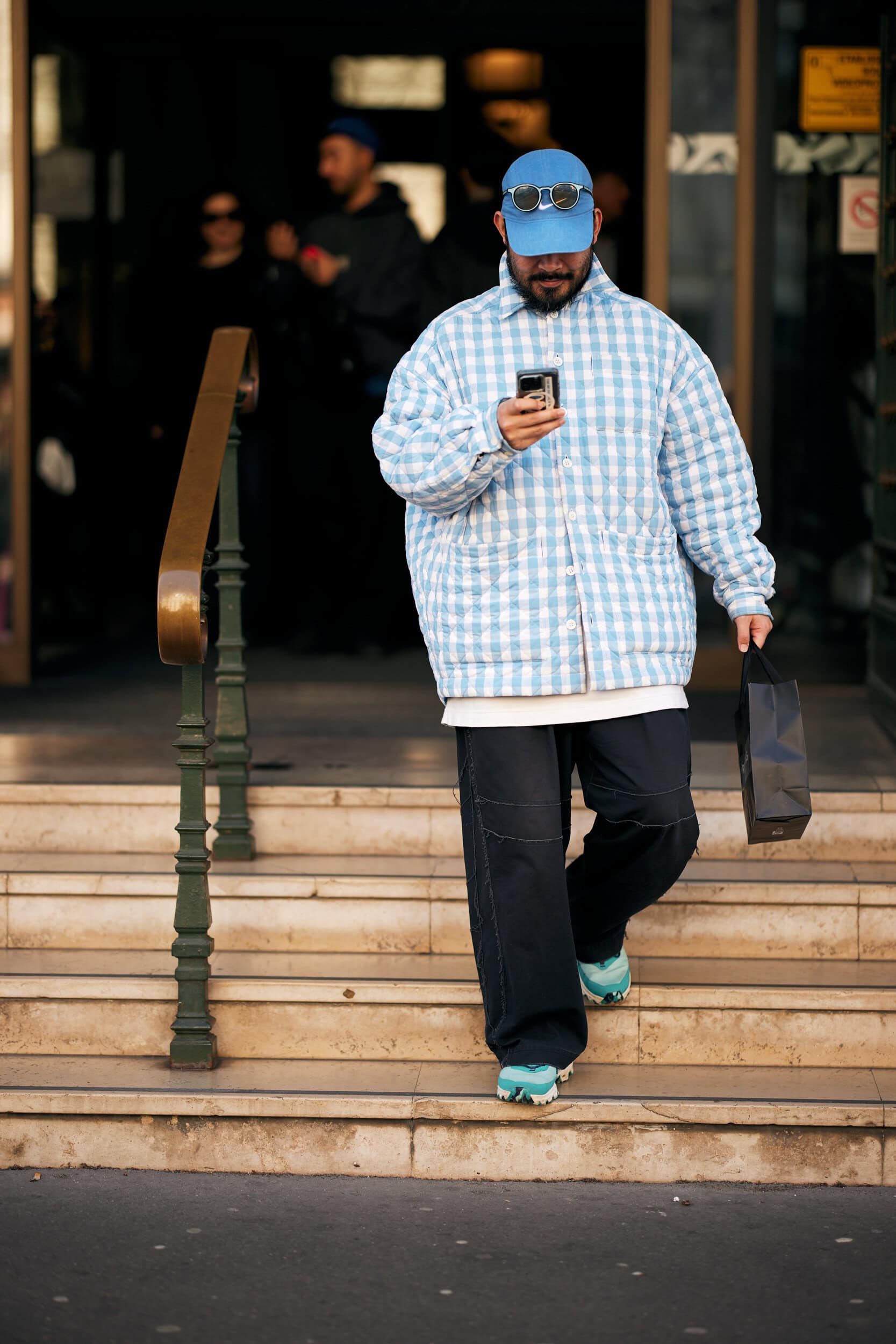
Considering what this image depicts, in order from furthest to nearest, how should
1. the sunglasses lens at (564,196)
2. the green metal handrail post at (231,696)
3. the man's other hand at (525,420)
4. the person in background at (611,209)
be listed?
the person in background at (611,209) < the green metal handrail post at (231,696) < the sunglasses lens at (564,196) < the man's other hand at (525,420)

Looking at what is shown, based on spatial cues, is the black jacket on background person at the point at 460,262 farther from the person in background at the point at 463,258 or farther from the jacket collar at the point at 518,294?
the jacket collar at the point at 518,294

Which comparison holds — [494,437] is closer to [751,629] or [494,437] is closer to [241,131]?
[751,629]

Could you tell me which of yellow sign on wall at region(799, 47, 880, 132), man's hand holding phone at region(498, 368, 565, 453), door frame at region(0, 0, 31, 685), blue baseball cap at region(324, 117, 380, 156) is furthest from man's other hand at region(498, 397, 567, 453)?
blue baseball cap at region(324, 117, 380, 156)

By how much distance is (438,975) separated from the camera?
4227 millimetres

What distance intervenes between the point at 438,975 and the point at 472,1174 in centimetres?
59

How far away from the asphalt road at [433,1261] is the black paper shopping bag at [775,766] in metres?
0.75

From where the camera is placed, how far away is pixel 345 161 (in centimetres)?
786

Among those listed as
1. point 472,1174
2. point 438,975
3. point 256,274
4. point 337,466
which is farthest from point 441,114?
point 472,1174

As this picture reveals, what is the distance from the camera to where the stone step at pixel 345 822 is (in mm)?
4754

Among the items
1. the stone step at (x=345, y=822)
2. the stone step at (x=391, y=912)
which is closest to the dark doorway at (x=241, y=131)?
the stone step at (x=345, y=822)

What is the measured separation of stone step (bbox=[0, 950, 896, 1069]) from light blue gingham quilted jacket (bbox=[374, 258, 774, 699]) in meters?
0.81

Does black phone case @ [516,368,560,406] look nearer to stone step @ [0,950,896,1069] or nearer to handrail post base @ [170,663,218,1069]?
handrail post base @ [170,663,218,1069]

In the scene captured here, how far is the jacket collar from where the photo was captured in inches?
145

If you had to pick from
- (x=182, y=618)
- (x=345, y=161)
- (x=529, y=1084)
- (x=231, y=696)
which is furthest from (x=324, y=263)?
(x=529, y=1084)
